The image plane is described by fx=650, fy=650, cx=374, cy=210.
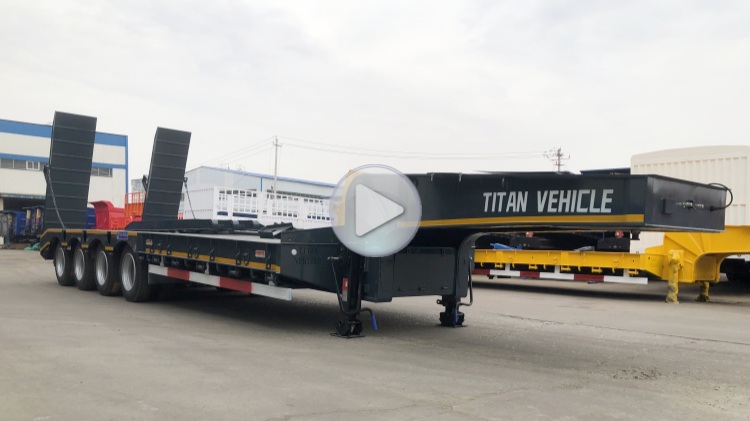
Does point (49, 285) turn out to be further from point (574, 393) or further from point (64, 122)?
point (574, 393)

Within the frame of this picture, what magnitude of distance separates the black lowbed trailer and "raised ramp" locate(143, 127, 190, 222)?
2.1 inches

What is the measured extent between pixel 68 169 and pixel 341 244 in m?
9.16

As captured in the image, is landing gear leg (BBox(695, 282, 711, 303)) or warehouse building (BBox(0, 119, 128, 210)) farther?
warehouse building (BBox(0, 119, 128, 210))

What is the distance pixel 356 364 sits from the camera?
22.0 ft

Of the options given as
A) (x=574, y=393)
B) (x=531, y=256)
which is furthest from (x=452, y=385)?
(x=531, y=256)

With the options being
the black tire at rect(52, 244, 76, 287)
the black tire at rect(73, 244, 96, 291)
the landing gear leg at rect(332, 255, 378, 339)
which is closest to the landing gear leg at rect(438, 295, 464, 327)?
the landing gear leg at rect(332, 255, 378, 339)

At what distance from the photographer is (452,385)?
5.87 m

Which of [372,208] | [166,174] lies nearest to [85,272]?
[166,174]

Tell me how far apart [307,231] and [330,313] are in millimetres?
2833

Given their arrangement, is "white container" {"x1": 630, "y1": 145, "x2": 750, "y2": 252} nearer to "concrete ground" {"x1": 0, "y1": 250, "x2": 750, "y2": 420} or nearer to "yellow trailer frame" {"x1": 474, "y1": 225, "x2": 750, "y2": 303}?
"yellow trailer frame" {"x1": 474, "y1": 225, "x2": 750, "y2": 303}

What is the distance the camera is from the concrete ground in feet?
16.7

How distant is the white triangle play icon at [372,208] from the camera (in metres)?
7.83
